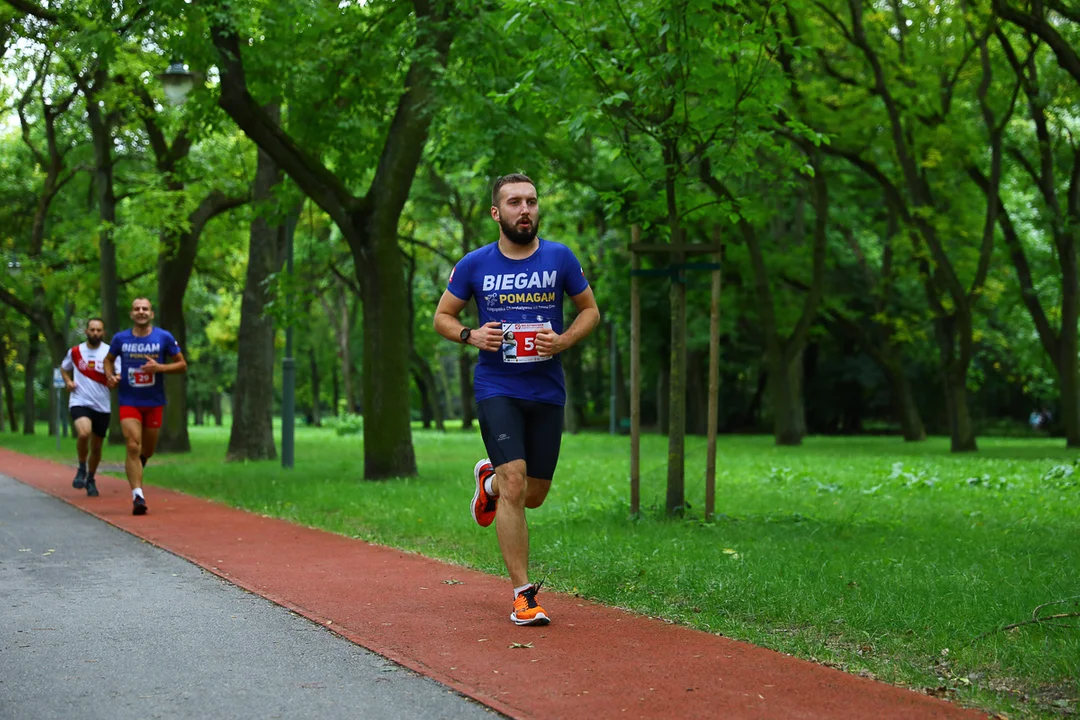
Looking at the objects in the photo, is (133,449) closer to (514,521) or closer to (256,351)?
(514,521)

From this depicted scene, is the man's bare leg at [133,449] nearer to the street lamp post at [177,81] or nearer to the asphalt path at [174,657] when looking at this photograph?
the asphalt path at [174,657]

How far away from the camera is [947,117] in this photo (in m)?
26.5

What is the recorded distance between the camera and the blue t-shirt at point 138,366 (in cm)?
1236

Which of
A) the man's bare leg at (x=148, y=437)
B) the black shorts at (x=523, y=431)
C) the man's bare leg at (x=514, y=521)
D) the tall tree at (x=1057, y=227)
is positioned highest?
the tall tree at (x=1057, y=227)

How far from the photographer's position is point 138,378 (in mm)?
12359

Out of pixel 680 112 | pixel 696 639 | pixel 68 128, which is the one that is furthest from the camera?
pixel 68 128

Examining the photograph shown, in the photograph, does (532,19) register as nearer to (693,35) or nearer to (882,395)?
(693,35)

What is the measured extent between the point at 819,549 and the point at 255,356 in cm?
1474

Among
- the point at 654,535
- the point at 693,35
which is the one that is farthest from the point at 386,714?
the point at 693,35

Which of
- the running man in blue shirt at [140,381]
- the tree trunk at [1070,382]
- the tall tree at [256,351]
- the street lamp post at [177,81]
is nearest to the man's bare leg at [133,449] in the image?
the running man in blue shirt at [140,381]

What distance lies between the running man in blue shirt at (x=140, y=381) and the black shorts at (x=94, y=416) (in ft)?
6.93

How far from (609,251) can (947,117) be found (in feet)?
42.3

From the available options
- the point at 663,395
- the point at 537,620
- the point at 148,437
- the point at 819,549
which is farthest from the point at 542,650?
the point at 663,395

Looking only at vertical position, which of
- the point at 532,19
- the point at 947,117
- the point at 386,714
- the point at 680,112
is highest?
the point at 947,117
